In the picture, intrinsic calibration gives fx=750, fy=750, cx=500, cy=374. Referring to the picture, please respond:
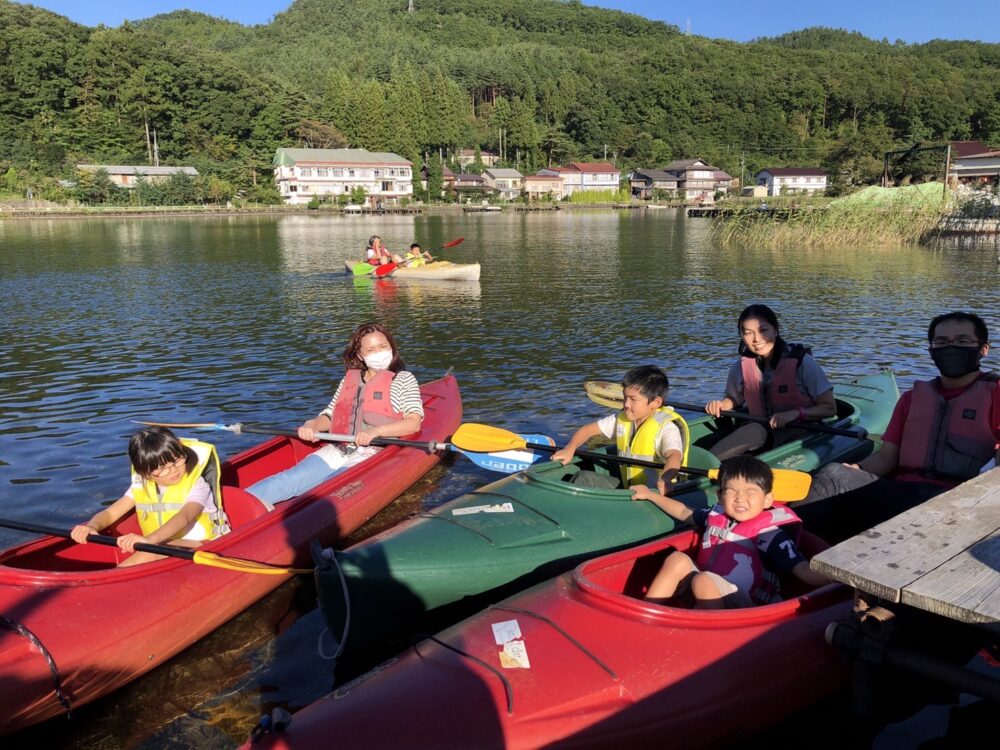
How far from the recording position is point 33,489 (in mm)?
6961

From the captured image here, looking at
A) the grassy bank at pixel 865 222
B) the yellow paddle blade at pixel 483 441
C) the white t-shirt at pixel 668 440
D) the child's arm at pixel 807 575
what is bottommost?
the child's arm at pixel 807 575

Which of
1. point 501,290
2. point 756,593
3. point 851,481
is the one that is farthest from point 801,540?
point 501,290

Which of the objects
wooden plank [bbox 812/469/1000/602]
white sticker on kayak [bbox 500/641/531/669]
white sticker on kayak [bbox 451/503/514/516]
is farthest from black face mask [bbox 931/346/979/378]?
white sticker on kayak [bbox 500/641/531/669]

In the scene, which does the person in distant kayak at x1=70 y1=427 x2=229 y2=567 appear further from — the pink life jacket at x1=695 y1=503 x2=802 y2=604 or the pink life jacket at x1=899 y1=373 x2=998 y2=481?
the pink life jacket at x1=899 y1=373 x2=998 y2=481

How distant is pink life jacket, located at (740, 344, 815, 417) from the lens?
5.93m

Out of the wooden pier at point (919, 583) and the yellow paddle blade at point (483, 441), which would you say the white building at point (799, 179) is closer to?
the yellow paddle blade at point (483, 441)

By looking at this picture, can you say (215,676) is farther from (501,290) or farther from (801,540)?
(501,290)

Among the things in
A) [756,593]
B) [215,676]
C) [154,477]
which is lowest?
[215,676]

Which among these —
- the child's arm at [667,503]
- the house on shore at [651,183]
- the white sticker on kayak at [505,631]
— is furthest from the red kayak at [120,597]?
the house on shore at [651,183]

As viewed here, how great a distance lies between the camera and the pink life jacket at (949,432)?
14.5 ft

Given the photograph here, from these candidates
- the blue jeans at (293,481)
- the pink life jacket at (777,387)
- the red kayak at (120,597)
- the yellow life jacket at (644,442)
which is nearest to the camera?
the red kayak at (120,597)

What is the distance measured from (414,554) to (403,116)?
323 feet

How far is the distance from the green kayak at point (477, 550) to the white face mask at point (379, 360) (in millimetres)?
1585

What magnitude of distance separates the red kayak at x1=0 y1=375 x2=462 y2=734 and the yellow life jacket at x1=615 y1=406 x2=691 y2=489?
2005 millimetres
